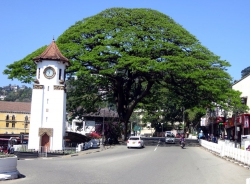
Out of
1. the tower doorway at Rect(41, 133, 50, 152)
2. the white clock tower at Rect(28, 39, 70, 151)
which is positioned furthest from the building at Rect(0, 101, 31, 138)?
the tower doorway at Rect(41, 133, 50, 152)

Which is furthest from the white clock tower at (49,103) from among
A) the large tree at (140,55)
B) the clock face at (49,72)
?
the large tree at (140,55)

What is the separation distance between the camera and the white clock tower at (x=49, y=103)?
38.0 metres

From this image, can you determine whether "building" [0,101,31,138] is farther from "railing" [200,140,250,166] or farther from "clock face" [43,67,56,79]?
"railing" [200,140,250,166]

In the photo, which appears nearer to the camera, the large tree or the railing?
the railing

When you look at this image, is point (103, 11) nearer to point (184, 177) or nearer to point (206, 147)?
point (206, 147)

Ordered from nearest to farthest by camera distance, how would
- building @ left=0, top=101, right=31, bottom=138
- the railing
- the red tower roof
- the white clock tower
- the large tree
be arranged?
the railing < the white clock tower < the red tower roof < the large tree < building @ left=0, top=101, right=31, bottom=138

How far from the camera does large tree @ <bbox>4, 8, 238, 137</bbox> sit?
135 feet

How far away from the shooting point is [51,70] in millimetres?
39844

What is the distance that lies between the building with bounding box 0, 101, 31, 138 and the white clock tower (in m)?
55.2

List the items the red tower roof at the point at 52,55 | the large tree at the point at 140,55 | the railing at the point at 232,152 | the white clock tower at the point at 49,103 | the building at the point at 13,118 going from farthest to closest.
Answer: the building at the point at 13,118 < the large tree at the point at 140,55 < the red tower roof at the point at 52,55 < the white clock tower at the point at 49,103 < the railing at the point at 232,152

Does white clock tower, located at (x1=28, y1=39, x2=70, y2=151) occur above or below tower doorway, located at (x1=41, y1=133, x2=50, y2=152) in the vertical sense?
above

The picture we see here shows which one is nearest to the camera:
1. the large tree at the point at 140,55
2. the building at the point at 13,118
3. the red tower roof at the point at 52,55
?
the red tower roof at the point at 52,55

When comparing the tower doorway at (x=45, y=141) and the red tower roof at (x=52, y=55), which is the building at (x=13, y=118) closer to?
the red tower roof at (x=52, y=55)

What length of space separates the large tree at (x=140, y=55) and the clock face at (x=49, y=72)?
263 centimetres
